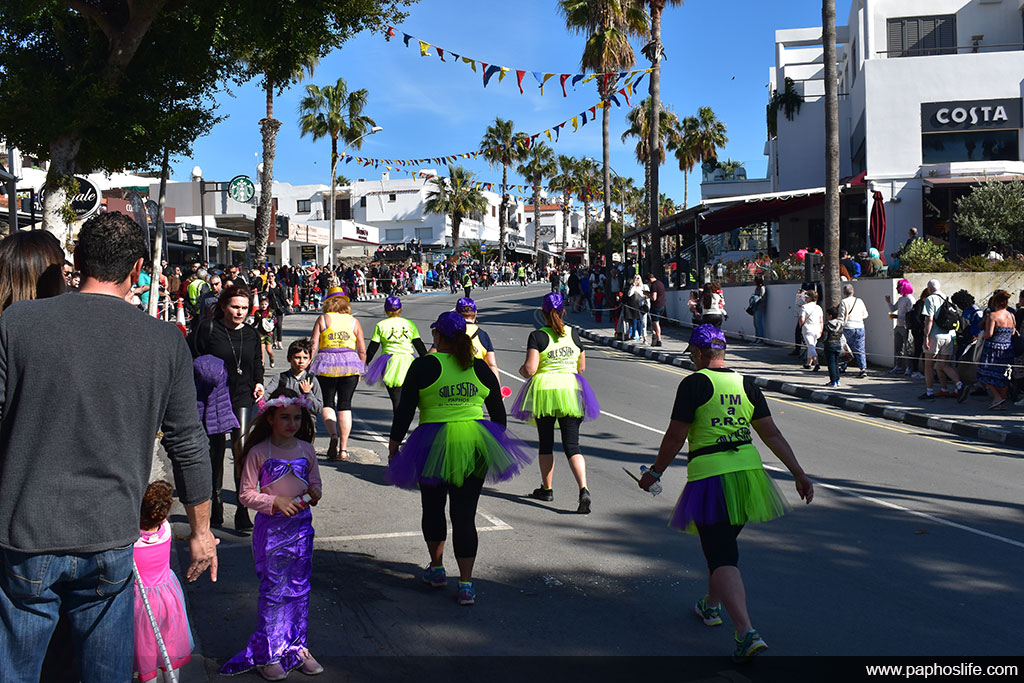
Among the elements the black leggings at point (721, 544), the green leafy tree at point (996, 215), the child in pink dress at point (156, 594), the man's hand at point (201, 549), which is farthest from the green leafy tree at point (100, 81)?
the green leafy tree at point (996, 215)

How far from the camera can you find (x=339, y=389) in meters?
9.23

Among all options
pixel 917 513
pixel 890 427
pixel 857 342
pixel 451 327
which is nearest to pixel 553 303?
pixel 451 327

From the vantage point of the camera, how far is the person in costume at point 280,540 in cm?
425

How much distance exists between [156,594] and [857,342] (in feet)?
50.4

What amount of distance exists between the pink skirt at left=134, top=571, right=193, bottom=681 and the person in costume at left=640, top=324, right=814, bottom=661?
8.14 feet

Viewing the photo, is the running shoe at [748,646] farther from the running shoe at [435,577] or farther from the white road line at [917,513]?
the white road line at [917,513]

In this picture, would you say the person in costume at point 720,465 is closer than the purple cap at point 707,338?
Yes

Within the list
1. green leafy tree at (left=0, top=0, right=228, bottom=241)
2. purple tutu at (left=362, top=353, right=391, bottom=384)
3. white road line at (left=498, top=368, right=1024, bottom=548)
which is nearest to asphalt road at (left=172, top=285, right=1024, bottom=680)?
white road line at (left=498, top=368, right=1024, bottom=548)

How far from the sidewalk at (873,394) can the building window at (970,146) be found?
32.1 ft

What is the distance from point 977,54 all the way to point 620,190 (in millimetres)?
57628

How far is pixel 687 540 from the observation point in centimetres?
661

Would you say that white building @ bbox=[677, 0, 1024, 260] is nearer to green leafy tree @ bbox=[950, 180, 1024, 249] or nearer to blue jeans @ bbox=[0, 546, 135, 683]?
green leafy tree @ bbox=[950, 180, 1024, 249]

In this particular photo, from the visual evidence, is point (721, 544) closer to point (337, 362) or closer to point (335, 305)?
point (337, 362)

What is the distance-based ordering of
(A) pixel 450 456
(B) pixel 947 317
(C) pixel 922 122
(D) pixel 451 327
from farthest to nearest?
(C) pixel 922 122, (B) pixel 947 317, (D) pixel 451 327, (A) pixel 450 456
